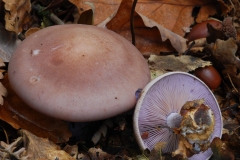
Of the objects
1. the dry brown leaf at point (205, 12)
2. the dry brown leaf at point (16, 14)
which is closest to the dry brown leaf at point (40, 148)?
the dry brown leaf at point (16, 14)

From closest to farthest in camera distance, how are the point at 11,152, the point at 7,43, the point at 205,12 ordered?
the point at 11,152 → the point at 7,43 → the point at 205,12

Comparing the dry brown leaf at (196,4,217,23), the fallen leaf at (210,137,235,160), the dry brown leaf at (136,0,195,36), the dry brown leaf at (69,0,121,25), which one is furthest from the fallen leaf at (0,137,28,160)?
the dry brown leaf at (196,4,217,23)

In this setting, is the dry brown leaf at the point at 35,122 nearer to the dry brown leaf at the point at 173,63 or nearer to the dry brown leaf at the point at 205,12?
the dry brown leaf at the point at 173,63

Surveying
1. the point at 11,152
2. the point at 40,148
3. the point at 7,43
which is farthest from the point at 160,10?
the point at 11,152

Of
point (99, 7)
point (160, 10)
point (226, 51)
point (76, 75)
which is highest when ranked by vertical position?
point (76, 75)

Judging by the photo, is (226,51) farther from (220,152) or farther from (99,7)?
(99,7)

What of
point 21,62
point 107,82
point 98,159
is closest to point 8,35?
point 21,62
